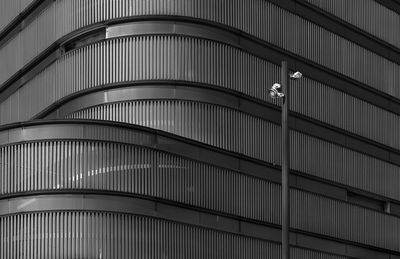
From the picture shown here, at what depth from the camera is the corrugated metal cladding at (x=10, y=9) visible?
56.8 m

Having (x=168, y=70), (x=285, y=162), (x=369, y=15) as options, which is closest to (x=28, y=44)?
(x=168, y=70)

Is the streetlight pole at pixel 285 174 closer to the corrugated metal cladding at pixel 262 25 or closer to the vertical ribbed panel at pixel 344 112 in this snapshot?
the corrugated metal cladding at pixel 262 25

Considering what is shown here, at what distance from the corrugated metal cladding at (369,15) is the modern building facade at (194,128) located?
8 centimetres

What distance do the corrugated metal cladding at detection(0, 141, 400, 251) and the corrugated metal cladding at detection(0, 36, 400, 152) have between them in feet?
12.5

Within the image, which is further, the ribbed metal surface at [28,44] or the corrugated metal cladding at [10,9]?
the corrugated metal cladding at [10,9]

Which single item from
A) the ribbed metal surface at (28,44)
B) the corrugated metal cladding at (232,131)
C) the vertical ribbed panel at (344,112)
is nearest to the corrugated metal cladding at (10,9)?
the ribbed metal surface at (28,44)

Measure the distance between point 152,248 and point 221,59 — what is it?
8.89 m

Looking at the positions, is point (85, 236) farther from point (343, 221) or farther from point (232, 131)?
point (343, 221)

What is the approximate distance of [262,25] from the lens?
171ft

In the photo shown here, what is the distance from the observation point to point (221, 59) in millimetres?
50062

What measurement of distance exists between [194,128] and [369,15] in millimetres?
13123

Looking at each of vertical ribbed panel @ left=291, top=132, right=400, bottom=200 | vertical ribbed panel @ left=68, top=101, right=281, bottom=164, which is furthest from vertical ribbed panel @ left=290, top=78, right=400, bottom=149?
vertical ribbed panel @ left=68, top=101, right=281, bottom=164

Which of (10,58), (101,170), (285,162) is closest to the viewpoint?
(285,162)

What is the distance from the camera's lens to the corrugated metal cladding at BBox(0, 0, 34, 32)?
56.8 m
